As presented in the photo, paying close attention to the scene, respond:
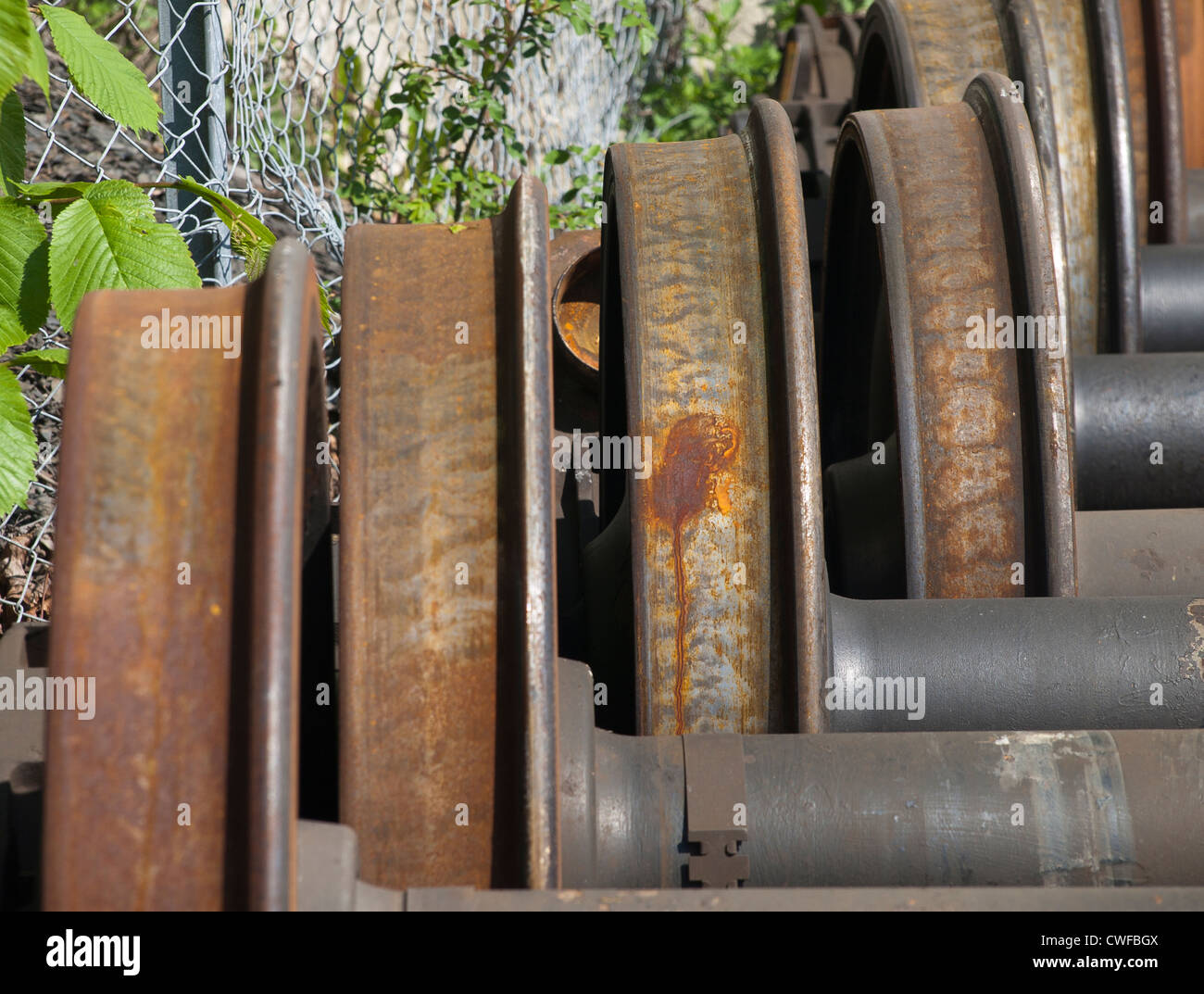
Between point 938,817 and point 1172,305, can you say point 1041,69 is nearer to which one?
point 1172,305

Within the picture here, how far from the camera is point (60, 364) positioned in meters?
2.51

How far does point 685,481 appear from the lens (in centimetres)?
209

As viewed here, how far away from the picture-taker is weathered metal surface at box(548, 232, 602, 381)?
3162 millimetres

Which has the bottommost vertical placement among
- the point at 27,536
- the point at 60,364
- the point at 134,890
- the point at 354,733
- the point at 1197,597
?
the point at 134,890

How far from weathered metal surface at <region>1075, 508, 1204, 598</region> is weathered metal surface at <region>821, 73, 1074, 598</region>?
239 millimetres

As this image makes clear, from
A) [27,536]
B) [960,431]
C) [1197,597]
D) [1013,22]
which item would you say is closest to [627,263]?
[960,431]

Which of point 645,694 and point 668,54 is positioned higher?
point 668,54

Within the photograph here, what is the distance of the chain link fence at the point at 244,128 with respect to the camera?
2982 millimetres

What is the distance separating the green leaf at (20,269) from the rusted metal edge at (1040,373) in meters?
1.94

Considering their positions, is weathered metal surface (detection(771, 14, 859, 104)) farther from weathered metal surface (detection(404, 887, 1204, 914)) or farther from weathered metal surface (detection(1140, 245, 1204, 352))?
weathered metal surface (detection(404, 887, 1204, 914))

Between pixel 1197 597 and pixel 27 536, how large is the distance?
2923 mm

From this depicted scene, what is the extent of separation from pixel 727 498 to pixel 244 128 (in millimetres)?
1962

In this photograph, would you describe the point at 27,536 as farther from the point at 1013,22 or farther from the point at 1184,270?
the point at 1184,270

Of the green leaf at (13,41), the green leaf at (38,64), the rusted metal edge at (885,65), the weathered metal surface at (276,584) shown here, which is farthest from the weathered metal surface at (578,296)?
the weathered metal surface at (276,584)
